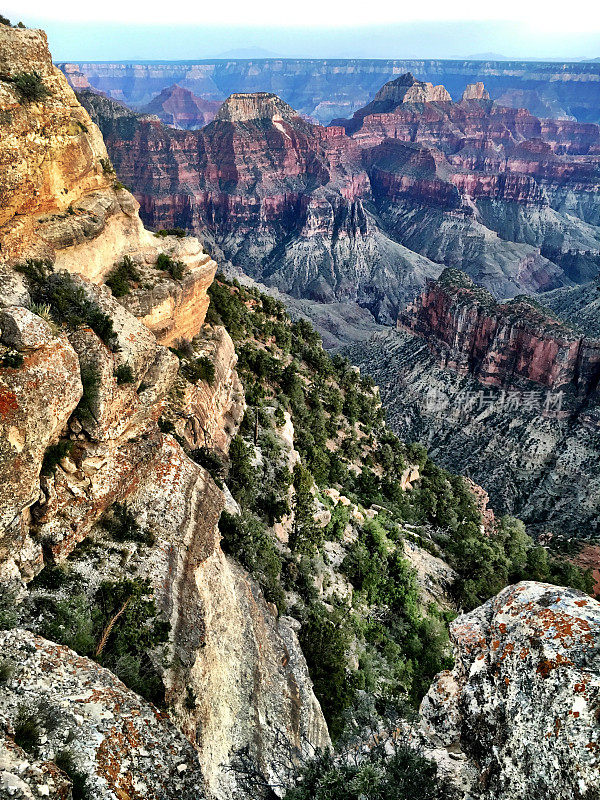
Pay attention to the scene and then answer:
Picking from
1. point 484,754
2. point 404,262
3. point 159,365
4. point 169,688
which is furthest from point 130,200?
point 404,262

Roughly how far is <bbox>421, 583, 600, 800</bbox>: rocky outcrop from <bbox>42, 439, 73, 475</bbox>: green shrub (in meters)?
13.0

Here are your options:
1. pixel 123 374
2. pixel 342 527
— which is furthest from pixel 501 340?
pixel 123 374

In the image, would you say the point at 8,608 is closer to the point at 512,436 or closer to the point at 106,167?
the point at 106,167

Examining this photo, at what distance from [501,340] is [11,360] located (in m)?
82.4

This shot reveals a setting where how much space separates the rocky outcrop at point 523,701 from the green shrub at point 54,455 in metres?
13.0

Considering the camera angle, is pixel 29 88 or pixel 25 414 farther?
→ pixel 29 88

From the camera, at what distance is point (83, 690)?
13406 mm

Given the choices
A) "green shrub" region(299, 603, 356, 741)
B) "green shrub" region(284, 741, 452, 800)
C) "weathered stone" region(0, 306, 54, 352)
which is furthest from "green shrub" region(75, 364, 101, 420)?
"green shrub" region(299, 603, 356, 741)

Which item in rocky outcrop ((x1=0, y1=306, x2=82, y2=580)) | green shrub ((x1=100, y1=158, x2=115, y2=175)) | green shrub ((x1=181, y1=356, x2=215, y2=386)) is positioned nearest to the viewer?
rocky outcrop ((x1=0, y1=306, x2=82, y2=580))

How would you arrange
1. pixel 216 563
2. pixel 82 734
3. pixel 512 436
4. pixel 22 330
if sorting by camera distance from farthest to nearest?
pixel 512 436
pixel 216 563
pixel 22 330
pixel 82 734

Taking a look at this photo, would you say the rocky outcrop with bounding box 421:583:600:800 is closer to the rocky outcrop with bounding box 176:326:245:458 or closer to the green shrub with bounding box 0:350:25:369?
the green shrub with bounding box 0:350:25:369

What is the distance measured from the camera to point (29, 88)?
78.8ft

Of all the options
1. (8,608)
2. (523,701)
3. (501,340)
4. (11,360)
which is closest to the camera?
(523,701)

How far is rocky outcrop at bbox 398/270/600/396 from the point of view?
81.8 m
